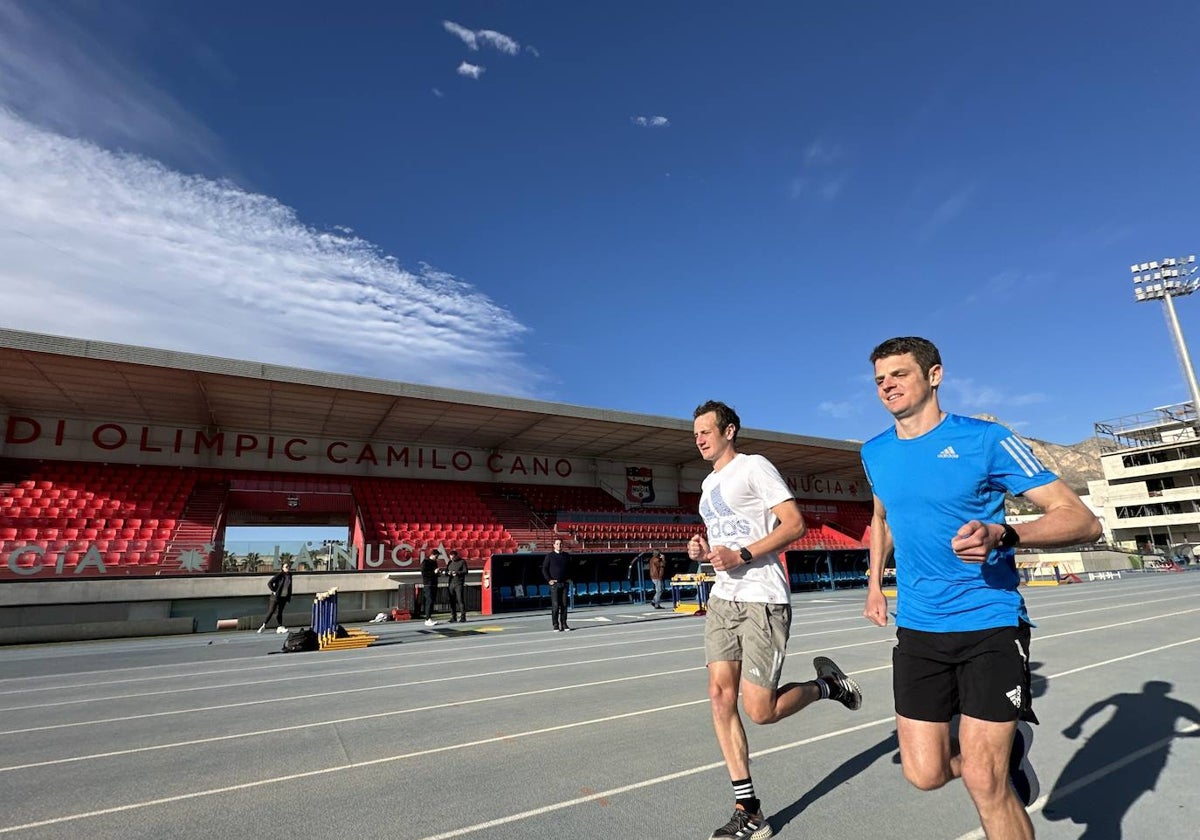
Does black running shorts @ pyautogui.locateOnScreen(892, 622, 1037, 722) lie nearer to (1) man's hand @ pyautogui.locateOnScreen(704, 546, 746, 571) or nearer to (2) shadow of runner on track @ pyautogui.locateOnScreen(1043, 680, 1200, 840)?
(1) man's hand @ pyautogui.locateOnScreen(704, 546, 746, 571)

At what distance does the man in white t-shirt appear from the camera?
2.89 m

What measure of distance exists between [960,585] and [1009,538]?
320 mm

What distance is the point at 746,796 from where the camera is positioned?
276cm

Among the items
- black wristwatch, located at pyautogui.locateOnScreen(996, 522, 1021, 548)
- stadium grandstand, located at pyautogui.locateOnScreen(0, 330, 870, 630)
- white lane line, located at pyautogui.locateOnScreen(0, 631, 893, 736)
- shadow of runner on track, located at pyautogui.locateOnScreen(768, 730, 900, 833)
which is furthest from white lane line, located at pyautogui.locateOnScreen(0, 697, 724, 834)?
stadium grandstand, located at pyautogui.locateOnScreen(0, 330, 870, 630)

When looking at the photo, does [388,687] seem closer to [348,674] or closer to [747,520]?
[348,674]

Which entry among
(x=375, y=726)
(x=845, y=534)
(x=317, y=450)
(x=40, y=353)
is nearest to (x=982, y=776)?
(x=375, y=726)

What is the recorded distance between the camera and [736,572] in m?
3.21

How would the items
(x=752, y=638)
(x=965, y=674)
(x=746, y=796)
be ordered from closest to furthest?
(x=965, y=674) < (x=746, y=796) < (x=752, y=638)

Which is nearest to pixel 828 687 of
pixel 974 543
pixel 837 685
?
pixel 837 685

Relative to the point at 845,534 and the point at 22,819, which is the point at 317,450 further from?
the point at 845,534

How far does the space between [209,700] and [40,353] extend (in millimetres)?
16065

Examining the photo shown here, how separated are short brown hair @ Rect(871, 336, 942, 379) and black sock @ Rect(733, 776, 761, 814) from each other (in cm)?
198

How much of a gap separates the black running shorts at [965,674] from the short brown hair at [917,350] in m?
1.03

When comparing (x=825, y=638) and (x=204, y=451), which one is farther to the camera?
(x=204, y=451)
